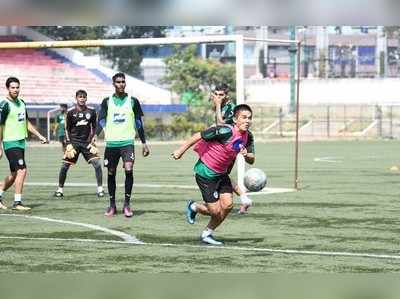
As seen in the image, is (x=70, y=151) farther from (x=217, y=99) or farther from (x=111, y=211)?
(x=217, y=99)

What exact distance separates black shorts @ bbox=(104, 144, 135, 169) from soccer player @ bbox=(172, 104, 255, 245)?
131 inches

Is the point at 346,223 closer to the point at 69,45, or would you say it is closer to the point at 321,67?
the point at 69,45

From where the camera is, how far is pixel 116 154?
47.2 ft

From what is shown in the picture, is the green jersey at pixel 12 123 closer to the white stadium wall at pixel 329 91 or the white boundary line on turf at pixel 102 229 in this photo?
the white boundary line on turf at pixel 102 229

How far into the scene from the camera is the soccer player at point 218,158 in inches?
→ 421

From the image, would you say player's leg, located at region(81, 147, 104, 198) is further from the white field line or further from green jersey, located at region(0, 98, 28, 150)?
the white field line

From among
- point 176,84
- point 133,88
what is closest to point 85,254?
point 133,88

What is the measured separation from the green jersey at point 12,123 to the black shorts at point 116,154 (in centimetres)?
162

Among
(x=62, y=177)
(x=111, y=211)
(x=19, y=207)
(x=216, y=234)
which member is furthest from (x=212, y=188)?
(x=62, y=177)

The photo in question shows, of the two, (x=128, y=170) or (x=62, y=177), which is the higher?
(x=128, y=170)

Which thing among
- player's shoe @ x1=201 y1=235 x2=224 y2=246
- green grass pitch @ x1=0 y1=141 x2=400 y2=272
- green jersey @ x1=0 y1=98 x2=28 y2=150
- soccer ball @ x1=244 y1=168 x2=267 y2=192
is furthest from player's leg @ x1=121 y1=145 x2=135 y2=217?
player's shoe @ x1=201 y1=235 x2=224 y2=246

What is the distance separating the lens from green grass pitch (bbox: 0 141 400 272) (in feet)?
29.8

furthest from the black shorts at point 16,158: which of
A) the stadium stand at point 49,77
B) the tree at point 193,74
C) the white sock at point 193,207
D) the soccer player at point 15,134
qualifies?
the tree at point 193,74

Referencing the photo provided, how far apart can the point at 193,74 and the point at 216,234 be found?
6622 centimetres
